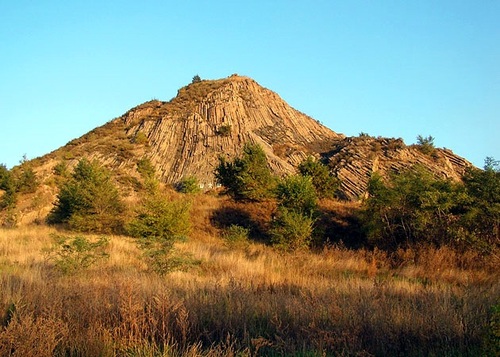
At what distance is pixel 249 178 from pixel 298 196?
6833 mm

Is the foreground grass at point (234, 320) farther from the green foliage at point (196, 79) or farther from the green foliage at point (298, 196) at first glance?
the green foliage at point (196, 79)

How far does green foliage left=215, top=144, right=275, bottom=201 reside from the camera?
88.6 ft

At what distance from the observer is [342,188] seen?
122 ft

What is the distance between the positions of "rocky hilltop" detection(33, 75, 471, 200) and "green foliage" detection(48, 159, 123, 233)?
1896 centimetres

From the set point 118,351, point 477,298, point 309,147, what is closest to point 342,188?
point 309,147

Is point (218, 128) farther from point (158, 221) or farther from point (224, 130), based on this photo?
point (158, 221)

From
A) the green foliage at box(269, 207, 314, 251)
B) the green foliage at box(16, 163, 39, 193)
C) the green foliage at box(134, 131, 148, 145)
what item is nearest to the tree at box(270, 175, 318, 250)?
the green foliage at box(269, 207, 314, 251)

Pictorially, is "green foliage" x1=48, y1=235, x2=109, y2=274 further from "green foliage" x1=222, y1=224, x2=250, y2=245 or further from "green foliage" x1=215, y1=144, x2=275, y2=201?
"green foliage" x1=215, y1=144, x2=275, y2=201

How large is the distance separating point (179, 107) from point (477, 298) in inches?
2111

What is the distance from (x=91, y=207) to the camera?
2233 cm

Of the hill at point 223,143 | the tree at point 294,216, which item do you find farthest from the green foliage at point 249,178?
the hill at point 223,143

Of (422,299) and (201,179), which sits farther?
(201,179)

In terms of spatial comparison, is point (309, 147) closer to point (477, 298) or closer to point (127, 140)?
point (127, 140)

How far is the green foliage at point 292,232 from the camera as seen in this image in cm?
1753
